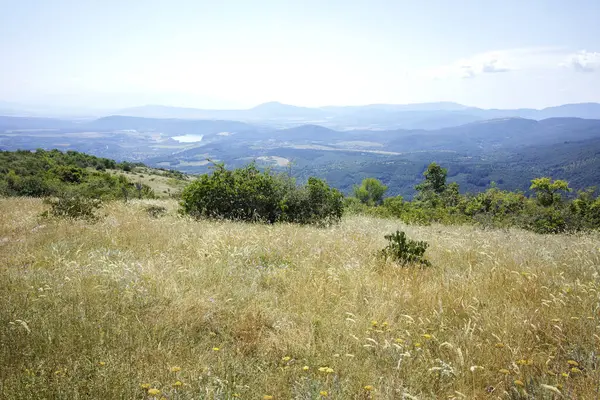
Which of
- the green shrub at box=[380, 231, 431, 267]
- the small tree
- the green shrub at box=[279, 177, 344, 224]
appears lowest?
the small tree

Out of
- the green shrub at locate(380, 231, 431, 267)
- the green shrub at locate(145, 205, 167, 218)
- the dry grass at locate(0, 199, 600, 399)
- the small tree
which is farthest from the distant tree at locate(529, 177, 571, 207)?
the green shrub at locate(145, 205, 167, 218)

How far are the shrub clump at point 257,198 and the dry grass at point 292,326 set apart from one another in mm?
7408

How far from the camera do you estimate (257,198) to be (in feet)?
44.5

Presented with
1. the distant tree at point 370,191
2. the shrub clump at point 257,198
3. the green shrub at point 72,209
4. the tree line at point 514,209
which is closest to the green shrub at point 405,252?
the shrub clump at point 257,198

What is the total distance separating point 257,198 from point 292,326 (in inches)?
398

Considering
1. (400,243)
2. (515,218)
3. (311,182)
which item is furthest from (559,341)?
(515,218)

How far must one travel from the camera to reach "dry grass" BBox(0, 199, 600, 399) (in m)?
2.64

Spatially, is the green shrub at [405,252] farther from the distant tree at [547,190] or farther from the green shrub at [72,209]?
the distant tree at [547,190]

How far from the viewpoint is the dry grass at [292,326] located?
264 centimetres

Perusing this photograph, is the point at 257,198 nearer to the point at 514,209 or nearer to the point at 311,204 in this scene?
the point at 311,204

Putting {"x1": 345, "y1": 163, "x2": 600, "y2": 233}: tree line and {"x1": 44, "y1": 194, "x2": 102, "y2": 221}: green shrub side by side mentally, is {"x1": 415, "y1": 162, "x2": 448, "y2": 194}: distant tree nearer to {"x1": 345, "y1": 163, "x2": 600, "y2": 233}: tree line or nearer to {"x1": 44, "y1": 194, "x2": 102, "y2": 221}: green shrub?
{"x1": 345, "y1": 163, "x2": 600, "y2": 233}: tree line

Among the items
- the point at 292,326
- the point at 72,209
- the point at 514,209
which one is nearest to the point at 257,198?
the point at 72,209

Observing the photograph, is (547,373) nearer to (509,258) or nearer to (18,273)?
(509,258)

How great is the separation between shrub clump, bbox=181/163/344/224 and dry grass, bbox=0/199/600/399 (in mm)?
7408
